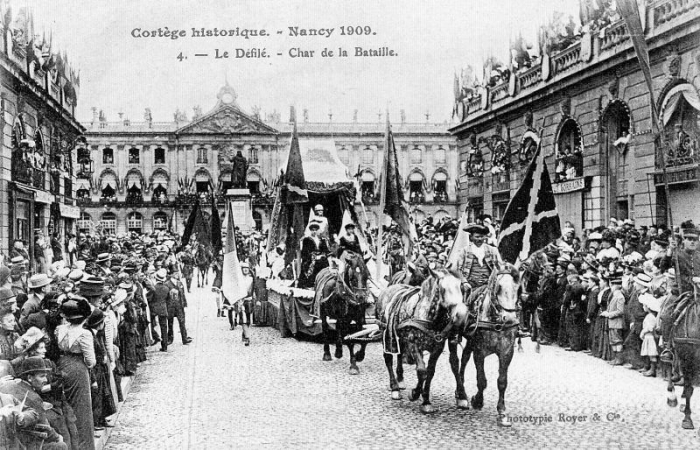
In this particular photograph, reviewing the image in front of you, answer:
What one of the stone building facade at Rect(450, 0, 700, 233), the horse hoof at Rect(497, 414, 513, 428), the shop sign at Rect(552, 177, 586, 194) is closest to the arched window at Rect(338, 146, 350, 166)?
the stone building facade at Rect(450, 0, 700, 233)

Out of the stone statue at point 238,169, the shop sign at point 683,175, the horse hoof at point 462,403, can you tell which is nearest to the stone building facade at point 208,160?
the stone statue at point 238,169

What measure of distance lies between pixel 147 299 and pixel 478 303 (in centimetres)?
785

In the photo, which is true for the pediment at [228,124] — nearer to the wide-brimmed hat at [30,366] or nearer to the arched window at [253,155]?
the arched window at [253,155]

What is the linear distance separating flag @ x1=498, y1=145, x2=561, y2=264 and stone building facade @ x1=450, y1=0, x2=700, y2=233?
4.39 metres

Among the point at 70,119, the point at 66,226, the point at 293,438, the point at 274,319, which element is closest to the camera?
the point at 293,438

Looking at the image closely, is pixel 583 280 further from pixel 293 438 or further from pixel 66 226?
pixel 66 226

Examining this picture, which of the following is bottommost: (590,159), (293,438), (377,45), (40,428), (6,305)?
(293,438)

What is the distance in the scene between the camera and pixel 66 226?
3338 centimetres

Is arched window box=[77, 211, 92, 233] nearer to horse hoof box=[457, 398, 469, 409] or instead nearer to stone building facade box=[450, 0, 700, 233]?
stone building facade box=[450, 0, 700, 233]

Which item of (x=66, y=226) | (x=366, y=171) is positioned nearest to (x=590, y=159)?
(x=66, y=226)

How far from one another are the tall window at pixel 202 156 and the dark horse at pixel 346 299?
65.6 m

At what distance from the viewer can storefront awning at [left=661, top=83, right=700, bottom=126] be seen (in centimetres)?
Result: 1595

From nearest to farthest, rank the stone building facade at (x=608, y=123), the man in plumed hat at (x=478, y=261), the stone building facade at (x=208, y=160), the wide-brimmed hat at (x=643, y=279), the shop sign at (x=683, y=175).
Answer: the man in plumed hat at (x=478, y=261)
the wide-brimmed hat at (x=643, y=279)
the shop sign at (x=683, y=175)
the stone building facade at (x=608, y=123)
the stone building facade at (x=208, y=160)

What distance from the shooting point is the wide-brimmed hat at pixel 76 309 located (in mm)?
6621
